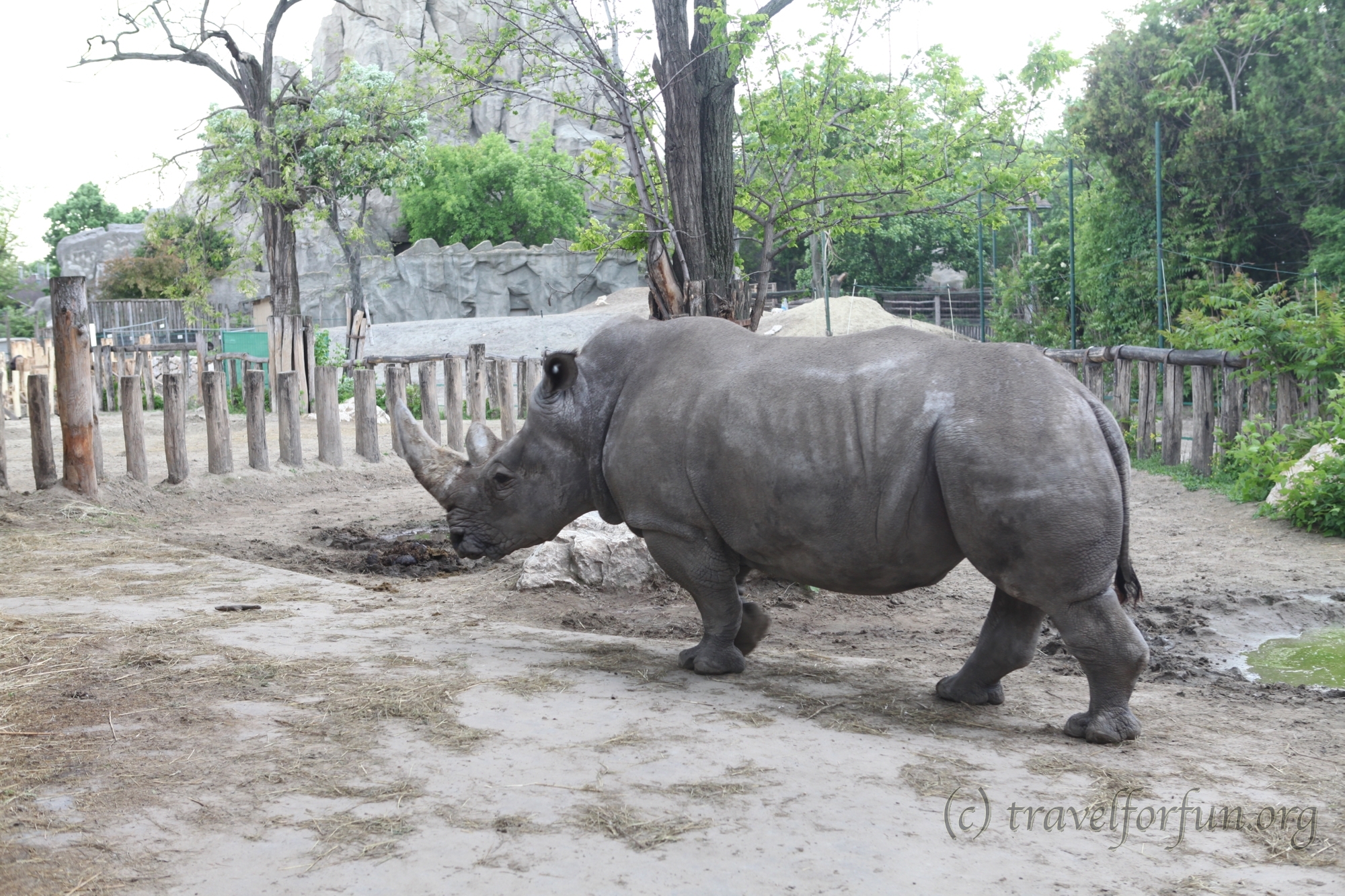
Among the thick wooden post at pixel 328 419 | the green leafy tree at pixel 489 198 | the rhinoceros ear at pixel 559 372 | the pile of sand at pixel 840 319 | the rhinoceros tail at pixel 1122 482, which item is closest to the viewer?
the rhinoceros tail at pixel 1122 482

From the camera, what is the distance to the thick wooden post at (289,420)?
41.9ft

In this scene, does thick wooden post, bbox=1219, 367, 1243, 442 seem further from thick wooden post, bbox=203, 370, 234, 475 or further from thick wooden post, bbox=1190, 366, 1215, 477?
thick wooden post, bbox=203, 370, 234, 475

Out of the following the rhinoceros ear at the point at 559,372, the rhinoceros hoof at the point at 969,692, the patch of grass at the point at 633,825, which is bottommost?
the rhinoceros hoof at the point at 969,692

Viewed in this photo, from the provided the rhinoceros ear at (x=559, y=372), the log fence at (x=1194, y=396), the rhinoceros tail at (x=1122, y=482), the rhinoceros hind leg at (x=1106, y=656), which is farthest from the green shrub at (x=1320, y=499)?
the rhinoceros ear at (x=559, y=372)

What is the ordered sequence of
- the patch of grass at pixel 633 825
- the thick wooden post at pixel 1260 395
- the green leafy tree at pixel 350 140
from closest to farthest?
the patch of grass at pixel 633 825 → the thick wooden post at pixel 1260 395 → the green leafy tree at pixel 350 140

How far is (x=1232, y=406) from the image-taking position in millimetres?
11391

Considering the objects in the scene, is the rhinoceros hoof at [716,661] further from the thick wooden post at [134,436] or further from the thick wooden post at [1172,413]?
the thick wooden post at [1172,413]

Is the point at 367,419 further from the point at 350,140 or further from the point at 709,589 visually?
the point at 350,140

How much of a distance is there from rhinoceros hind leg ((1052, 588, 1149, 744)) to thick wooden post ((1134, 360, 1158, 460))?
9.91 meters

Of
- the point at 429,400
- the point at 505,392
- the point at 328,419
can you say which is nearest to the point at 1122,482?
the point at 328,419

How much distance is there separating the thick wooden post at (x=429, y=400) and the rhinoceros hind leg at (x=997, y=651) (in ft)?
34.9

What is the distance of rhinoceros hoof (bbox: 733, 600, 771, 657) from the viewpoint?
5.17 metres

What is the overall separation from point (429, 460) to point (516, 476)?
20.2 inches

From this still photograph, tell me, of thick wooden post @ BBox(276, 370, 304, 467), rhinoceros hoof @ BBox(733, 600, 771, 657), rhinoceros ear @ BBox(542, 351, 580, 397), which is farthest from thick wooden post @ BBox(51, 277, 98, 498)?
rhinoceros hoof @ BBox(733, 600, 771, 657)
